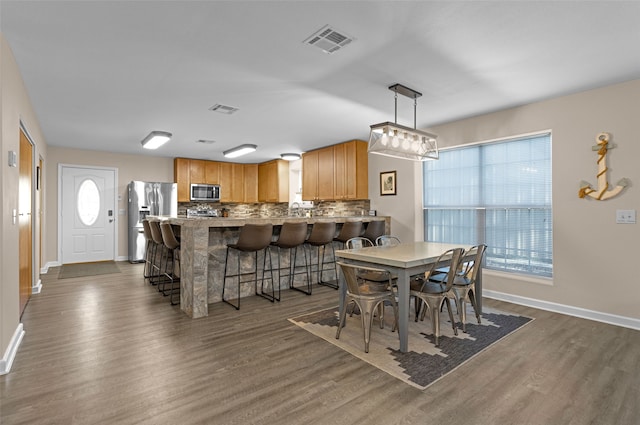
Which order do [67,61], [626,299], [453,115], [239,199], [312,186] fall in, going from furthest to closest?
[239,199] < [312,186] < [453,115] < [626,299] < [67,61]

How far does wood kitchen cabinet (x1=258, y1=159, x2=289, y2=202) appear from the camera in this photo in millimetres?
7891

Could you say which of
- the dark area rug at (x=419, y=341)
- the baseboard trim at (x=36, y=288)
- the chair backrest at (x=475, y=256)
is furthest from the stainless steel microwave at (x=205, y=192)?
the chair backrest at (x=475, y=256)

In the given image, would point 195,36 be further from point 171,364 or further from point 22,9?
point 171,364

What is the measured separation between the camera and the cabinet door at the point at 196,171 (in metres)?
7.86

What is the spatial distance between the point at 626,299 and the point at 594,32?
102 inches

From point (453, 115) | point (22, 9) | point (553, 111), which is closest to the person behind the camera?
point (22, 9)

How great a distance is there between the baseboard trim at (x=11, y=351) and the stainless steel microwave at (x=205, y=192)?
5.04 m

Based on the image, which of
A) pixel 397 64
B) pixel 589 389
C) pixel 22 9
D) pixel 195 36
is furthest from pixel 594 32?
pixel 22 9

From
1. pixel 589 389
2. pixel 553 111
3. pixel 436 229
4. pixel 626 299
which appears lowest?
pixel 589 389

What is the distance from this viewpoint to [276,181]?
7926 millimetres

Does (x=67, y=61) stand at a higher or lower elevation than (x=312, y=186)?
higher

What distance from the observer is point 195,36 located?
2439mm

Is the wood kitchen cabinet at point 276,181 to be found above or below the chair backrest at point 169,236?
above

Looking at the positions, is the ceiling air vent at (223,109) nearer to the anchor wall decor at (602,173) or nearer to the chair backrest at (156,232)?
the chair backrest at (156,232)
